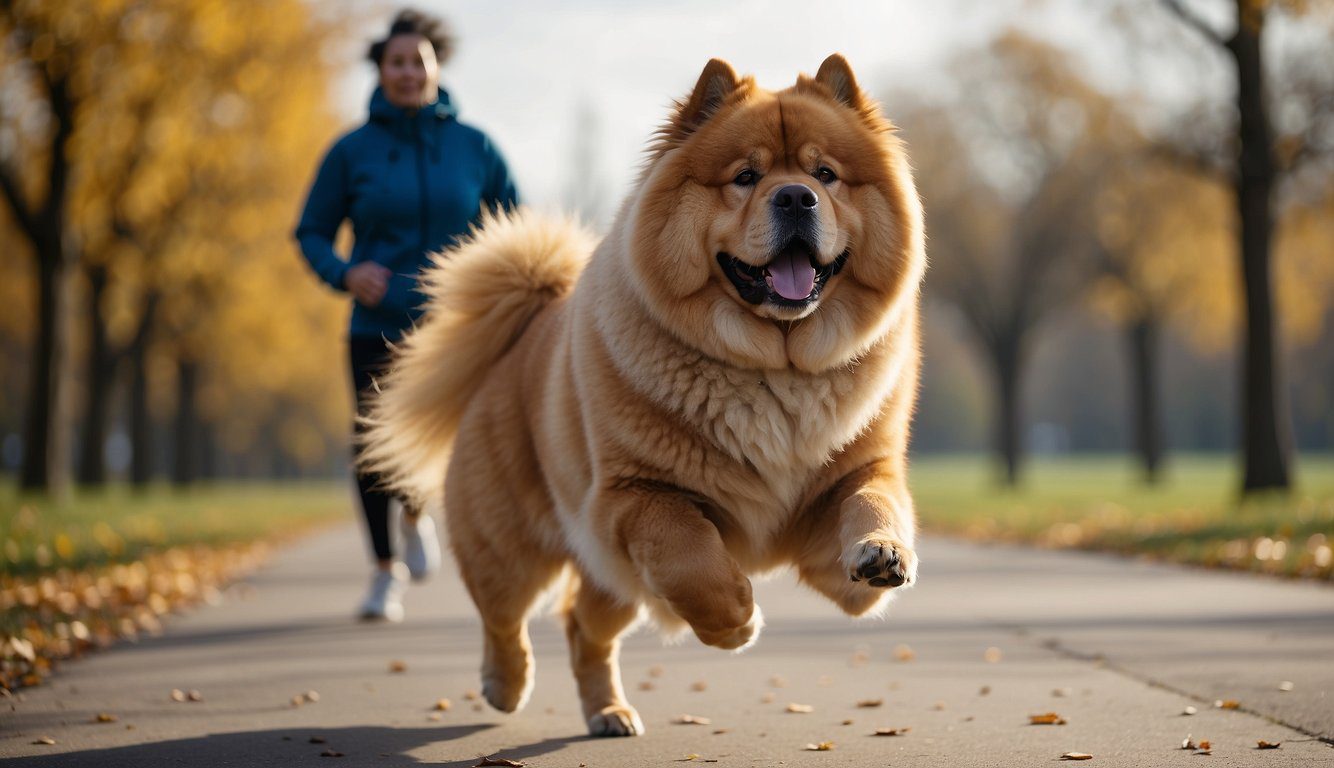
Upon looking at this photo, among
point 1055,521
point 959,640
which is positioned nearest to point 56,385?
point 1055,521

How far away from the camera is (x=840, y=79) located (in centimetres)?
408

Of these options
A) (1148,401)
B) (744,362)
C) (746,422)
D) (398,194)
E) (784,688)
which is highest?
(1148,401)

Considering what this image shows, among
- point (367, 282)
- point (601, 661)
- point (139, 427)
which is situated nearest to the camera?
point (601, 661)

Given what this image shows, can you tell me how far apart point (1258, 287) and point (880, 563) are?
38.0ft

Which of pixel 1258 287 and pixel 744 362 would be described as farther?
pixel 1258 287

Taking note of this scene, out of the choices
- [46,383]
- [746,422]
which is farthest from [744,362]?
[46,383]

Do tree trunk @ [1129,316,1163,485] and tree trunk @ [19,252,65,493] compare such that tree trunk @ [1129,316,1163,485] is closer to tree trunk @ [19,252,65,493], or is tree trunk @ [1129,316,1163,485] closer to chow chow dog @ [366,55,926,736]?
tree trunk @ [19,252,65,493]

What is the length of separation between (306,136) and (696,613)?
64.0 feet

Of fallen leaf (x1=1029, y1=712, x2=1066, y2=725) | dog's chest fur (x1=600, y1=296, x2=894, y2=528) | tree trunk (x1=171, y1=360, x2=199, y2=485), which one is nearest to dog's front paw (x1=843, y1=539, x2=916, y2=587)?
dog's chest fur (x1=600, y1=296, x2=894, y2=528)

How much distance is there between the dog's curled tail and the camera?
489cm

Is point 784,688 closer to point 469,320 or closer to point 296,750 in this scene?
point 469,320

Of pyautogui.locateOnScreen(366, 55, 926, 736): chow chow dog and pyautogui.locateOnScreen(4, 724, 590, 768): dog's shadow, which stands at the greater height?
pyautogui.locateOnScreen(366, 55, 926, 736): chow chow dog

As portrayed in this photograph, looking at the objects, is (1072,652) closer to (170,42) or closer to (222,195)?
(170,42)

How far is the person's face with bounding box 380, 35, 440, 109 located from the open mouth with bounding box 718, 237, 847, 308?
9.00 ft
